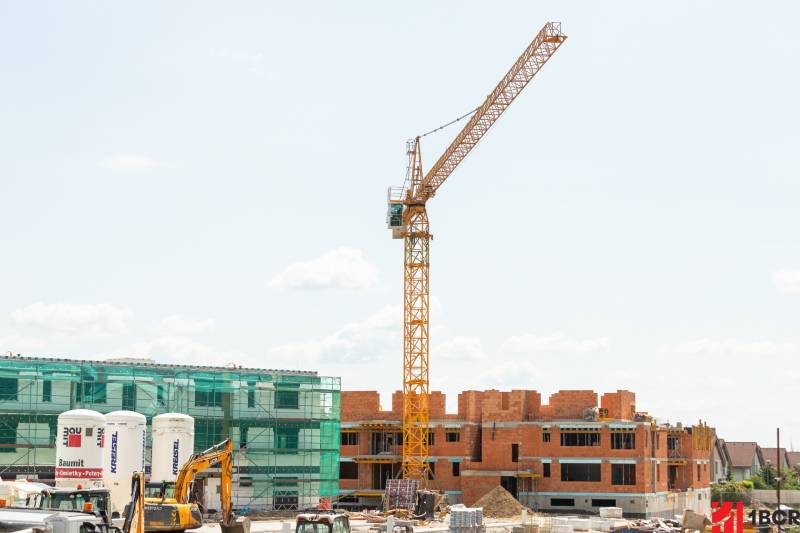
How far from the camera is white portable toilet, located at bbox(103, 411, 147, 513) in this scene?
49.3 metres

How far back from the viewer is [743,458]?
5600 inches

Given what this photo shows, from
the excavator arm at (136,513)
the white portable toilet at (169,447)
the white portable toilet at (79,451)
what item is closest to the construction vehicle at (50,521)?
the excavator arm at (136,513)

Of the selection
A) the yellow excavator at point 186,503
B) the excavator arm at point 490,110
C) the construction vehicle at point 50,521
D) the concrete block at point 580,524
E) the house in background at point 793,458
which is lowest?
the concrete block at point 580,524

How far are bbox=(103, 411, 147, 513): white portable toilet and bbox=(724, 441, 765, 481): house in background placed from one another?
105 metres

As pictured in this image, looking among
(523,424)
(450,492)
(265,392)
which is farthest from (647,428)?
(265,392)

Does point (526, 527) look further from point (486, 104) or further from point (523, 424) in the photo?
point (486, 104)

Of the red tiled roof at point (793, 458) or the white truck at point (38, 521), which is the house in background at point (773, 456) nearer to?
the red tiled roof at point (793, 458)

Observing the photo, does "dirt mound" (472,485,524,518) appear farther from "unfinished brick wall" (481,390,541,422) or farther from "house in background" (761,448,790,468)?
"house in background" (761,448,790,468)

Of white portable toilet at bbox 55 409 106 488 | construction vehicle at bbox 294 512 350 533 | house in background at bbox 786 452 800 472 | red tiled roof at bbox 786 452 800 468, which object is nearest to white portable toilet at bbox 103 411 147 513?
white portable toilet at bbox 55 409 106 488

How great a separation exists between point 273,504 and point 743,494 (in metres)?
57.2

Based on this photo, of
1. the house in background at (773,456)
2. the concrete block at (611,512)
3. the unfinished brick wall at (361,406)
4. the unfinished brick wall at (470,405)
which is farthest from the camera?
the house in background at (773,456)

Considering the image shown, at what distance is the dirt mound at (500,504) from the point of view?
261ft

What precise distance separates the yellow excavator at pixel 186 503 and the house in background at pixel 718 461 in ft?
302

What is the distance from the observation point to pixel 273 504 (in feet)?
245
